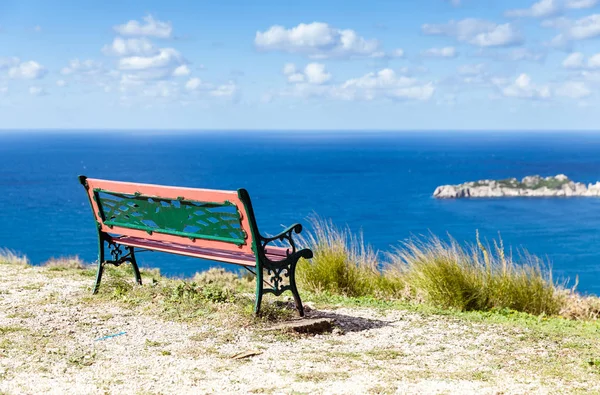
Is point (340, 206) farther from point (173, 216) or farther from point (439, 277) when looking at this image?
point (173, 216)

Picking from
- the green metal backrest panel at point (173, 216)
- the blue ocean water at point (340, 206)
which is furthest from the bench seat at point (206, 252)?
the blue ocean water at point (340, 206)

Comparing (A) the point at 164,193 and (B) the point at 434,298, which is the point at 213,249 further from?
(B) the point at 434,298

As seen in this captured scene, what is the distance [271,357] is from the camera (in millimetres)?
3902

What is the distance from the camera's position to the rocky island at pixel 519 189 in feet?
275

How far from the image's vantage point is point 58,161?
429 feet

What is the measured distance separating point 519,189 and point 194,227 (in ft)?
288

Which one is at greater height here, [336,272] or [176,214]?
[176,214]

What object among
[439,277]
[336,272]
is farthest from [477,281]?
[336,272]

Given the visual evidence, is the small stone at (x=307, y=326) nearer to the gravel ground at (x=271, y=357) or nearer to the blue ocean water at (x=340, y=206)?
the gravel ground at (x=271, y=357)

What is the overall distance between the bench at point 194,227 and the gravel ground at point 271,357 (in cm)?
50

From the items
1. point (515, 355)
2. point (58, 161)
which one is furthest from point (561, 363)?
point (58, 161)

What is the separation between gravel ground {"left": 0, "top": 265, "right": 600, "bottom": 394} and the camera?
3398 millimetres

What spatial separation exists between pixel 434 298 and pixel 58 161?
13436 cm

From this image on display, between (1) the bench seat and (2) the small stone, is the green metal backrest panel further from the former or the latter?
(2) the small stone
